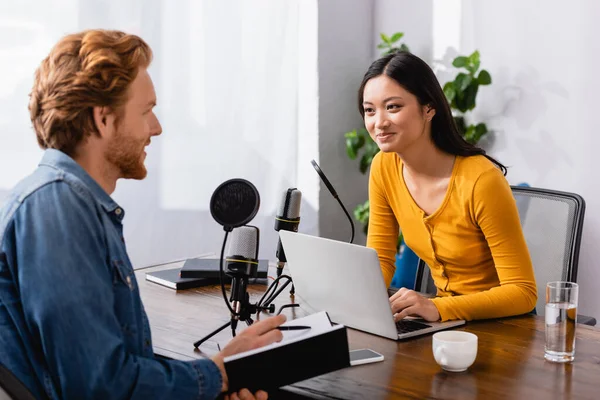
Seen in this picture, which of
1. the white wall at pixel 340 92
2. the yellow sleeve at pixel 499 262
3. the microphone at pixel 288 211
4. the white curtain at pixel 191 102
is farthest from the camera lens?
the white wall at pixel 340 92

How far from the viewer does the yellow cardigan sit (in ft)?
6.03

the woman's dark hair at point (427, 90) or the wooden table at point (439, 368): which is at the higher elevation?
the woman's dark hair at point (427, 90)

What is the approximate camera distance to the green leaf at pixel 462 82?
11.7 feet

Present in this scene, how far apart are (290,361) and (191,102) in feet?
7.86

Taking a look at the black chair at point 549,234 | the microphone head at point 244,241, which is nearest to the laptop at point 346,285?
the microphone head at point 244,241

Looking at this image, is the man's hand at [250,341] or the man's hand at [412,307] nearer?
the man's hand at [250,341]

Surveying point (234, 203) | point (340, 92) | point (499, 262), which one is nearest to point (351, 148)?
point (340, 92)

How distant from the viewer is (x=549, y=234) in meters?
2.34

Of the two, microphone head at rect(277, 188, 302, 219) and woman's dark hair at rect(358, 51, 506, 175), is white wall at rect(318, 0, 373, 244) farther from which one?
microphone head at rect(277, 188, 302, 219)

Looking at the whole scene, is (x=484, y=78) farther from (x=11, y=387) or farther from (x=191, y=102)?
(x=11, y=387)

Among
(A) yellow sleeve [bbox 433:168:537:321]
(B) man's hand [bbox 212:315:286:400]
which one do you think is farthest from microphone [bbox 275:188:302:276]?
(B) man's hand [bbox 212:315:286:400]

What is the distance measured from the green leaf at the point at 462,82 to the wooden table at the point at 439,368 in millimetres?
1928

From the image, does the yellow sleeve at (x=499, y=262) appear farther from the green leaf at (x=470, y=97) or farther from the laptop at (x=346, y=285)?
the green leaf at (x=470, y=97)

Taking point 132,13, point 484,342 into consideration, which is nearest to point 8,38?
point 132,13
